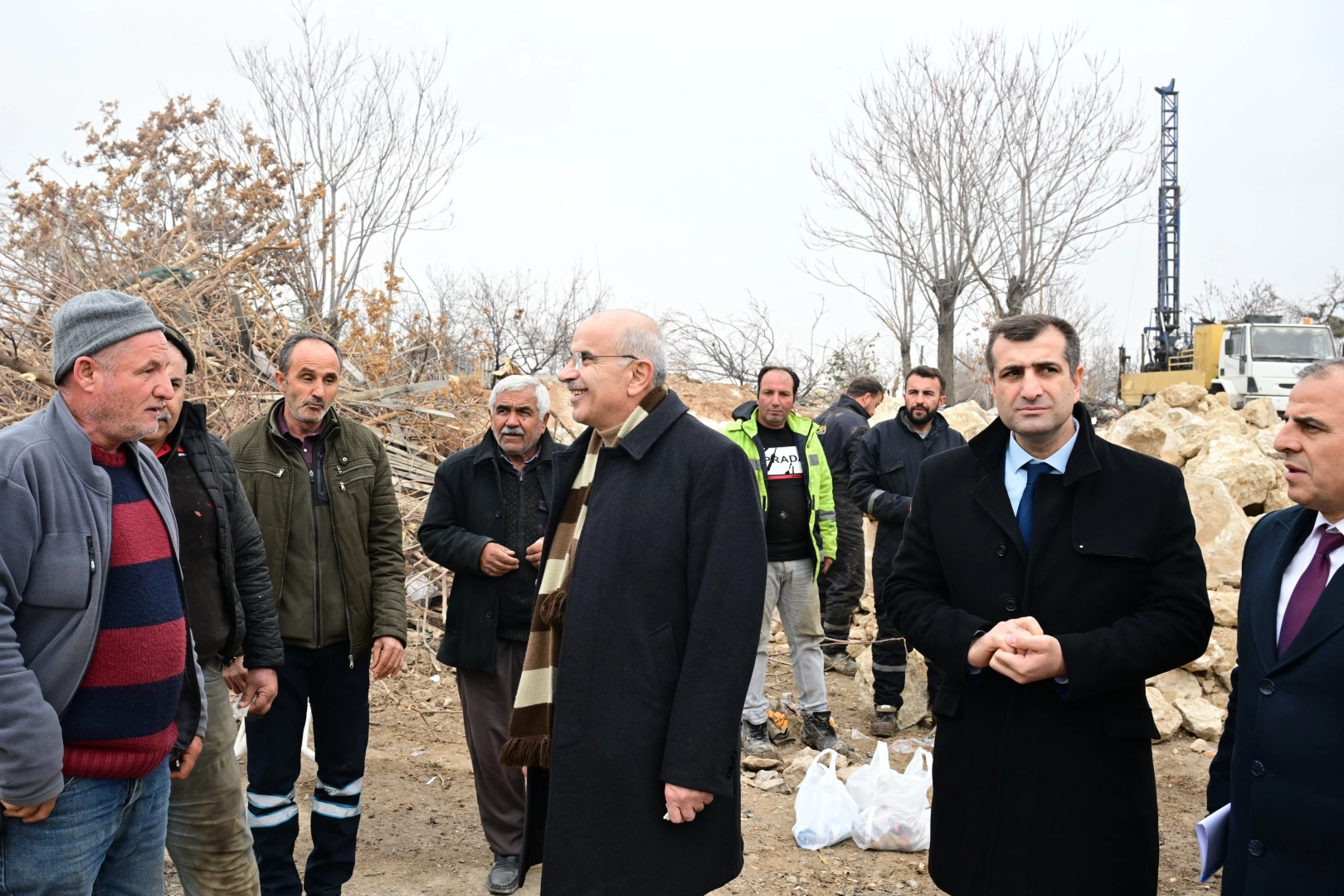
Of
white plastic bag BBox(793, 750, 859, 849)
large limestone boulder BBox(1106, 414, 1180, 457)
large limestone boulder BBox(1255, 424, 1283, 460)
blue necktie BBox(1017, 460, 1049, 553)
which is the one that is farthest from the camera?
large limestone boulder BBox(1255, 424, 1283, 460)

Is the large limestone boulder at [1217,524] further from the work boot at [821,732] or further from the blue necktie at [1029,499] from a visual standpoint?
the blue necktie at [1029,499]

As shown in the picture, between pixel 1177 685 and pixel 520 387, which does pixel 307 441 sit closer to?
pixel 520 387

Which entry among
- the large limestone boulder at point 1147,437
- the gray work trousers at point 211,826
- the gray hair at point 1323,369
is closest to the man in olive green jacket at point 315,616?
the gray work trousers at point 211,826

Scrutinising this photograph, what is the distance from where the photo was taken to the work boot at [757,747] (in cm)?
565

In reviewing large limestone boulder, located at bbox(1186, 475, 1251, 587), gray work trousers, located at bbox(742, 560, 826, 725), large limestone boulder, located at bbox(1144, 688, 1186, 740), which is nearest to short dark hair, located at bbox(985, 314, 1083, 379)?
gray work trousers, located at bbox(742, 560, 826, 725)

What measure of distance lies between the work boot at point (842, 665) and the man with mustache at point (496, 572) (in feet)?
13.4

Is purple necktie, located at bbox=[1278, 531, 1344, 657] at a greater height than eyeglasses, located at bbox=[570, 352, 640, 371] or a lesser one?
lesser

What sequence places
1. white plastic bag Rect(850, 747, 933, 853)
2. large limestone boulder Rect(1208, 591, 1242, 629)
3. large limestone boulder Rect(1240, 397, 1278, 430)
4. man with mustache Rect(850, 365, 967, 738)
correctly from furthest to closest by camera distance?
large limestone boulder Rect(1240, 397, 1278, 430) → large limestone boulder Rect(1208, 591, 1242, 629) → man with mustache Rect(850, 365, 967, 738) → white plastic bag Rect(850, 747, 933, 853)

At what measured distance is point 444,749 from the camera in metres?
6.18

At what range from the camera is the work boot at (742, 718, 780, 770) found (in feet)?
18.5

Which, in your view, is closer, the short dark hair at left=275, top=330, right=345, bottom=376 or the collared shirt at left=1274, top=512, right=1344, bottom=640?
the collared shirt at left=1274, top=512, right=1344, bottom=640

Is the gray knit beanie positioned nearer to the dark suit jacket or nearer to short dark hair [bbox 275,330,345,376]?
short dark hair [bbox 275,330,345,376]

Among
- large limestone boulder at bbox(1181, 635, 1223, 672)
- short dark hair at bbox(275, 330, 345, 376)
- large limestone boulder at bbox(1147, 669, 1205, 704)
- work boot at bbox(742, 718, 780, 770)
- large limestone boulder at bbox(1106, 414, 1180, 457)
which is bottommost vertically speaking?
work boot at bbox(742, 718, 780, 770)

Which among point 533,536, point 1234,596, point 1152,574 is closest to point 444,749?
point 533,536
